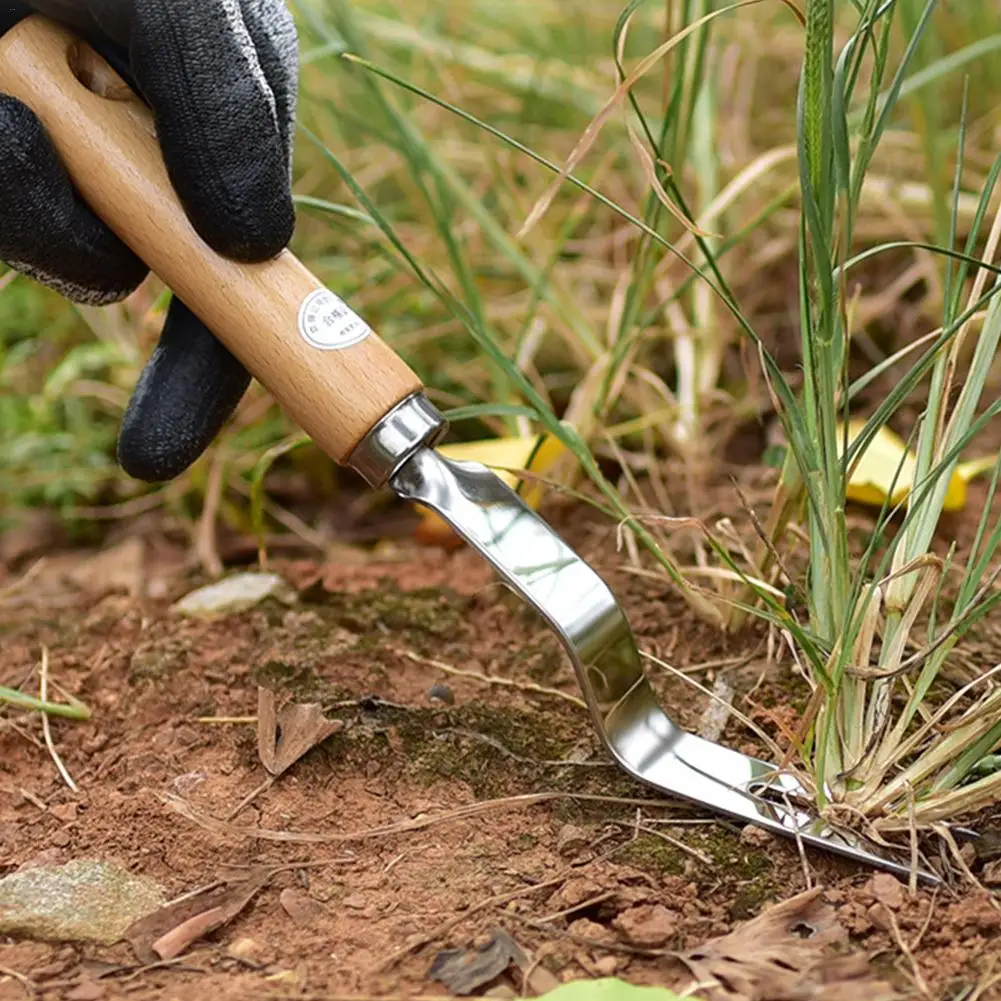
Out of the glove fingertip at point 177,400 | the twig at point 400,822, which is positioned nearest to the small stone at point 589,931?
the twig at point 400,822

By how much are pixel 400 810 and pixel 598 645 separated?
7.9 inches

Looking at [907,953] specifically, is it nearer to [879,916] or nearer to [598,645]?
[879,916]

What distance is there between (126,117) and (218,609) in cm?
51

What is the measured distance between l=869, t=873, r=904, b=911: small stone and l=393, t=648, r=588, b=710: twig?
0.30 m

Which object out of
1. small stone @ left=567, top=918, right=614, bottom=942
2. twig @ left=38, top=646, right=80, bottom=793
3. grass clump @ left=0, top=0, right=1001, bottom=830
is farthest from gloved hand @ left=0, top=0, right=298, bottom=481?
small stone @ left=567, top=918, right=614, bottom=942

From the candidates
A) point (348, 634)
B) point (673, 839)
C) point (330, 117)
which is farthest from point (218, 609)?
point (330, 117)

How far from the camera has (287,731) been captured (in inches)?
39.9

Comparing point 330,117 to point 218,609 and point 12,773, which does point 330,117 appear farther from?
point 12,773

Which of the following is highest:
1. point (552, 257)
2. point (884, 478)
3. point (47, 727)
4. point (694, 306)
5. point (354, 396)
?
point (354, 396)

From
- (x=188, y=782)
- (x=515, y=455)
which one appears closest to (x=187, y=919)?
(x=188, y=782)

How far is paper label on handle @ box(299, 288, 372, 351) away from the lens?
972 millimetres

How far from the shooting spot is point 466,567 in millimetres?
1378

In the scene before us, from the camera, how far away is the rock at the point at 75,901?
853mm

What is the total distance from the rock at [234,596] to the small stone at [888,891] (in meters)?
0.68
